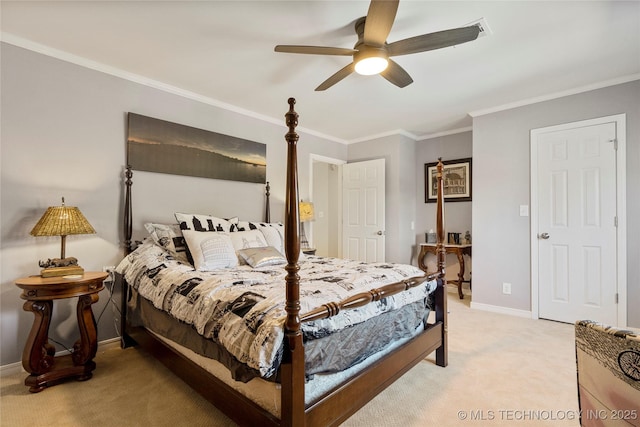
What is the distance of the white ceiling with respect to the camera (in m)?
1.95

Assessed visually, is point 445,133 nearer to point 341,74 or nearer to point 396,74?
point 396,74

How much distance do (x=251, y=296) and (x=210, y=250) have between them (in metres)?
1.06

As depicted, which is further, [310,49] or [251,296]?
[310,49]

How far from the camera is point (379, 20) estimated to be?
5.47 feet

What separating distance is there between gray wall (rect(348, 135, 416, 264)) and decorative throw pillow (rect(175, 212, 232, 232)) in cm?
262

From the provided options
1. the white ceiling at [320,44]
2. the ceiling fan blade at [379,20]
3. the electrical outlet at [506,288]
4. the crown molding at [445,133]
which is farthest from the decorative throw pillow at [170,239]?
the crown molding at [445,133]

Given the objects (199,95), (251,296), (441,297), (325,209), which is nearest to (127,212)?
(199,95)

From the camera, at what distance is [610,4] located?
190 cm

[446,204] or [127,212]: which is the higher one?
[446,204]

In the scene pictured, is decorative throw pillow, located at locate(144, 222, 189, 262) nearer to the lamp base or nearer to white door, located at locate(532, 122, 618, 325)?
the lamp base

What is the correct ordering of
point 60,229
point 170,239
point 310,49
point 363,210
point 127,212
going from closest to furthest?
point 310,49
point 60,229
point 170,239
point 127,212
point 363,210

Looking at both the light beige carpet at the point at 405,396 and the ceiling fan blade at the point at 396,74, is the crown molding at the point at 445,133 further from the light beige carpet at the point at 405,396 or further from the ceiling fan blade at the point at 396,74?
the light beige carpet at the point at 405,396

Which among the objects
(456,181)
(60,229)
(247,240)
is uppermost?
(456,181)

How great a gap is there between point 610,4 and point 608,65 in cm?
109
